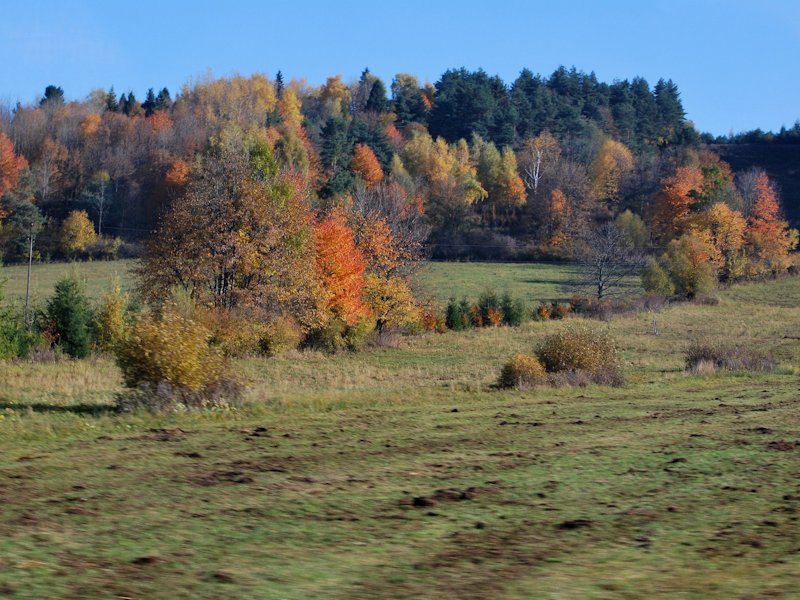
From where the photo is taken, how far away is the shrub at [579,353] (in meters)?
27.9

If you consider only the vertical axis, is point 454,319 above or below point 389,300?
below

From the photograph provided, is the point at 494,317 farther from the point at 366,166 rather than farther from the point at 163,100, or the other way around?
the point at 163,100

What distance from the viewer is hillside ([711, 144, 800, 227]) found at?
121 m

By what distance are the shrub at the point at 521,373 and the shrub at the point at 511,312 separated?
1303 inches

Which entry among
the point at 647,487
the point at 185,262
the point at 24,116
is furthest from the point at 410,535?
the point at 24,116

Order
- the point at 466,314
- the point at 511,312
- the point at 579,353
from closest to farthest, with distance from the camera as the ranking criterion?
the point at 579,353 < the point at 466,314 < the point at 511,312

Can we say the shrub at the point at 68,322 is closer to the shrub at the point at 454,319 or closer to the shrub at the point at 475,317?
the shrub at the point at 454,319

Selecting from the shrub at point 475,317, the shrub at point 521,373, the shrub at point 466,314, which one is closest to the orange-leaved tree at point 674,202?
the shrub at point 475,317

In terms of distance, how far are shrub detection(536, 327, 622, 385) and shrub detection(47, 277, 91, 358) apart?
26.1 m

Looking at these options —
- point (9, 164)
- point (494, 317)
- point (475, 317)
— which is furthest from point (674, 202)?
point (9, 164)

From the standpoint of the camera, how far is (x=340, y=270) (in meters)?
49.8

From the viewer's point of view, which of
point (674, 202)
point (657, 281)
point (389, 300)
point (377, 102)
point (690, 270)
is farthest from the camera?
point (377, 102)

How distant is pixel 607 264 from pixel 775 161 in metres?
76.7

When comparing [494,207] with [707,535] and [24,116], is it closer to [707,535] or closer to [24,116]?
[24,116]
